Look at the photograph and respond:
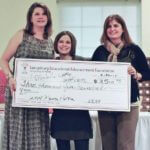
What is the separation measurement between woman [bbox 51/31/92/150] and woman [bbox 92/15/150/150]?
0.11m

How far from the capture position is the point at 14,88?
2.04 metres

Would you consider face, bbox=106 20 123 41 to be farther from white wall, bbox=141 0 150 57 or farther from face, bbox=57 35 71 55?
white wall, bbox=141 0 150 57

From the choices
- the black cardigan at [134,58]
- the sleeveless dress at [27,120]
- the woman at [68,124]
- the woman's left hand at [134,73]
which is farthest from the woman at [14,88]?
the woman's left hand at [134,73]

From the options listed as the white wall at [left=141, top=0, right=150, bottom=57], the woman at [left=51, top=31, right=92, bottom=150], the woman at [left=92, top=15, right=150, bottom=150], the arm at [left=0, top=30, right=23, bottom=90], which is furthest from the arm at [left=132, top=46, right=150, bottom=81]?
the white wall at [left=141, top=0, right=150, bottom=57]

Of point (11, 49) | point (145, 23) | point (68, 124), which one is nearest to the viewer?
point (68, 124)

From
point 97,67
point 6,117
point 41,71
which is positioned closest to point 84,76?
point 97,67

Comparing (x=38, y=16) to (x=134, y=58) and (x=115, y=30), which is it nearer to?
(x=115, y=30)

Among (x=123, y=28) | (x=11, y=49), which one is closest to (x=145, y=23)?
(x=123, y=28)

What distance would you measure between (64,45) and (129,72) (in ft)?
1.39

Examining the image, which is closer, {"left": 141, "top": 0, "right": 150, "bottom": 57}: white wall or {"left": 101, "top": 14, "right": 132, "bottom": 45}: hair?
{"left": 101, "top": 14, "right": 132, "bottom": 45}: hair

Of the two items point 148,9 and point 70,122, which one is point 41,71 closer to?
point 70,122

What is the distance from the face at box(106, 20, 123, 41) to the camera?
77.9 inches

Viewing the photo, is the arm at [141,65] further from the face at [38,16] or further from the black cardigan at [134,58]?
the face at [38,16]

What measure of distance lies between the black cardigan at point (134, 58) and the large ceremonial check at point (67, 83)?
0.06 meters
